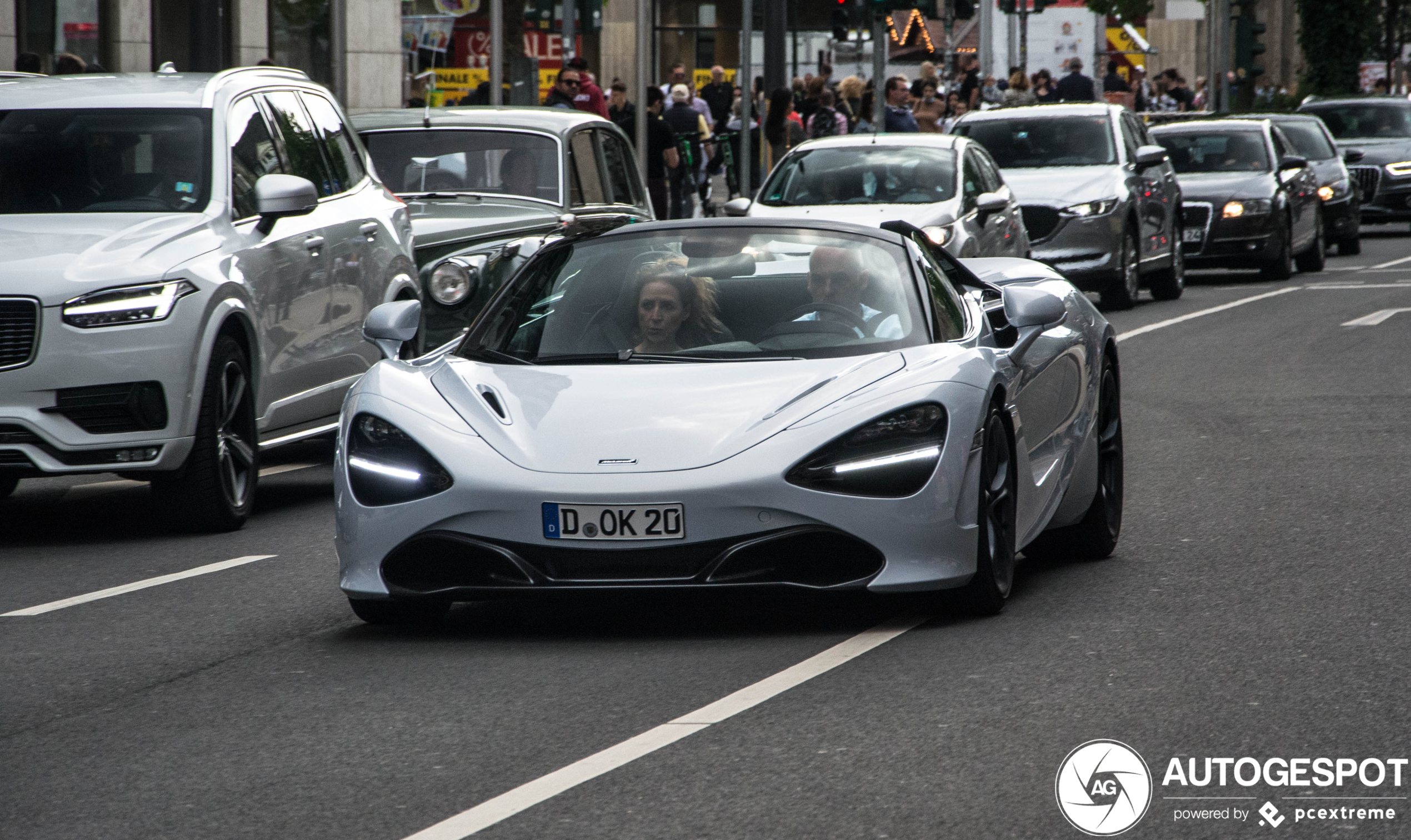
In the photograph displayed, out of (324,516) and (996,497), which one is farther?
(324,516)

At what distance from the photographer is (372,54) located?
92.6ft

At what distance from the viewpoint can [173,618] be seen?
7.42 meters

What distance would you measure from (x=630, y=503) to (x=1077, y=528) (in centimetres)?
237

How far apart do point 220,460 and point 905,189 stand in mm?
9189

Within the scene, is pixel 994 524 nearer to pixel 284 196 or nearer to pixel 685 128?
pixel 284 196

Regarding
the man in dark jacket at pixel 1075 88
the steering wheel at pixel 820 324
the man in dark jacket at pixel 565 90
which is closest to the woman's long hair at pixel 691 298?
the steering wheel at pixel 820 324

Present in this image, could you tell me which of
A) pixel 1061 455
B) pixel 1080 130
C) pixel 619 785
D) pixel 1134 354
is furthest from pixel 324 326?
pixel 1080 130

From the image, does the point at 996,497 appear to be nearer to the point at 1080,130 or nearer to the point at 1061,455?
the point at 1061,455

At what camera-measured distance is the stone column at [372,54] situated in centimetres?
2772

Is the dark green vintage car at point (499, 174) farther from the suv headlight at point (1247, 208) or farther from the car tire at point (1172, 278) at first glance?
the suv headlight at point (1247, 208)

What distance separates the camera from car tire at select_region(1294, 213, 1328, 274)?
87.5 feet

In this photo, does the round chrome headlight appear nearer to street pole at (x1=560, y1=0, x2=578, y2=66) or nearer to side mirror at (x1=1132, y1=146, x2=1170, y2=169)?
side mirror at (x1=1132, y1=146, x2=1170, y2=169)

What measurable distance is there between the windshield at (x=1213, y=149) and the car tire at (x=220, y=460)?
17.3m

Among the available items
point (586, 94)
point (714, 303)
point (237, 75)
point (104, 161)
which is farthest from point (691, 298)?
point (586, 94)
